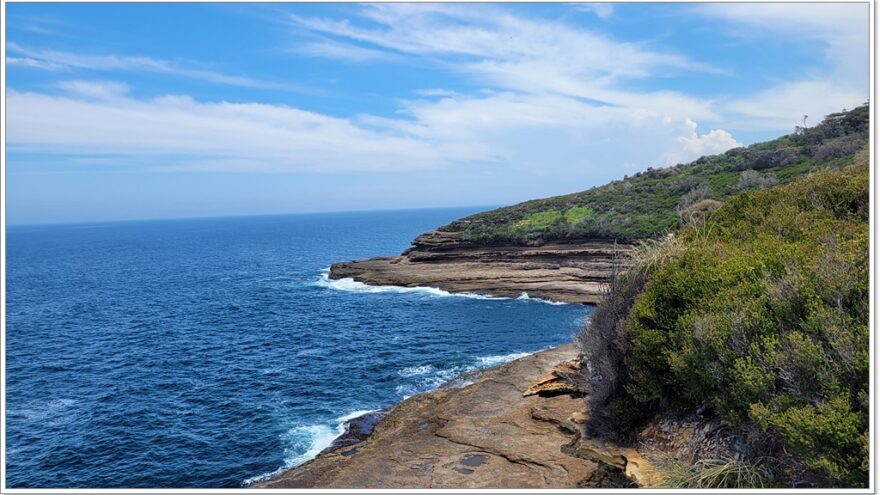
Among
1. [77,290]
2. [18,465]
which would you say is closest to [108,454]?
[18,465]

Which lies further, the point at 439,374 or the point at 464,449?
the point at 439,374

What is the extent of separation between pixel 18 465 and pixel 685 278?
2777 cm

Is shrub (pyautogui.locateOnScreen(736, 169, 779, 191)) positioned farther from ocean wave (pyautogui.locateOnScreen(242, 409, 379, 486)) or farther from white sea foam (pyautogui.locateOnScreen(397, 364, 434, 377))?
ocean wave (pyautogui.locateOnScreen(242, 409, 379, 486))

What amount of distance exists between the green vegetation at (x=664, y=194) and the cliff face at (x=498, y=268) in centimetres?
195

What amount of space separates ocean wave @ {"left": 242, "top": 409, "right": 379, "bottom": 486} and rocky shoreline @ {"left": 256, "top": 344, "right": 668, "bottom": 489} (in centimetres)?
75

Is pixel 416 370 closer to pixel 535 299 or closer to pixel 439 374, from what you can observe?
pixel 439 374

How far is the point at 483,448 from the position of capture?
19469 millimetres

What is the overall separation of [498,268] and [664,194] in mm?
26605

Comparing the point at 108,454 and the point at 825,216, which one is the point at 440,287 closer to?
the point at 108,454

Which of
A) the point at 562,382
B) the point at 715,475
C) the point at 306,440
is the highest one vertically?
the point at 715,475

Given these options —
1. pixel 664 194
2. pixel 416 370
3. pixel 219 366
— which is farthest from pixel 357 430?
pixel 664 194

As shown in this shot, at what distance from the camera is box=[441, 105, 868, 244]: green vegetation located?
60.3m

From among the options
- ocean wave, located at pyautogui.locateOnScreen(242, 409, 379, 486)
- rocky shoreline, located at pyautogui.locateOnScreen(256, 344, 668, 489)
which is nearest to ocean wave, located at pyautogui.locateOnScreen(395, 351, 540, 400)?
rocky shoreline, located at pyautogui.locateOnScreen(256, 344, 668, 489)

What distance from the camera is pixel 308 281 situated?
71750 millimetres
